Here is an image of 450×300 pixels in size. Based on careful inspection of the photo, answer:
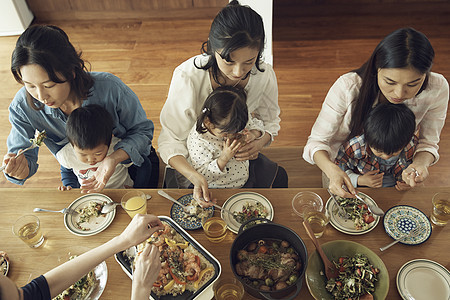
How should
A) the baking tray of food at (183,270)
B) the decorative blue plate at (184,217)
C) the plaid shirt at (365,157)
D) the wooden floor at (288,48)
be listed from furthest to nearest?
the wooden floor at (288,48) → the plaid shirt at (365,157) → the decorative blue plate at (184,217) → the baking tray of food at (183,270)

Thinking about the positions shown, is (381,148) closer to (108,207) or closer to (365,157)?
(365,157)

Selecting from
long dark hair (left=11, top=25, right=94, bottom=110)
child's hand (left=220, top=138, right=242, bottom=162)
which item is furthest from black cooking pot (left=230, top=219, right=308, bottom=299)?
long dark hair (left=11, top=25, right=94, bottom=110)

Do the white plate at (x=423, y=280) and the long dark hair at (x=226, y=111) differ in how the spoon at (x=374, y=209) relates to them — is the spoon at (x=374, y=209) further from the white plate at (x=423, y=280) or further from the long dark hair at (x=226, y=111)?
the long dark hair at (x=226, y=111)

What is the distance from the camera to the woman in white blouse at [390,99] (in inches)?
58.6

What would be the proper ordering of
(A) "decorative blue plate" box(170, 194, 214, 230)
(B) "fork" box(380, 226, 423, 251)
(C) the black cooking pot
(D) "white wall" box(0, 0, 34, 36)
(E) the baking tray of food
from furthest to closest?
(D) "white wall" box(0, 0, 34, 36)
(A) "decorative blue plate" box(170, 194, 214, 230)
(B) "fork" box(380, 226, 423, 251)
(E) the baking tray of food
(C) the black cooking pot

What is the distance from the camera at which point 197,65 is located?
178cm

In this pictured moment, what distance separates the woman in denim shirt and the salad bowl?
0.98 meters

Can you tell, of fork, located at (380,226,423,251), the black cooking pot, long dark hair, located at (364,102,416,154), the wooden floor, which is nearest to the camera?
the black cooking pot

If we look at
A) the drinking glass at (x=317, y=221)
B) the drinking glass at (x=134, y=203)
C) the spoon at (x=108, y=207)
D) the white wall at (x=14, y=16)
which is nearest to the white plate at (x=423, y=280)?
the drinking glass at (x=317, y=221)

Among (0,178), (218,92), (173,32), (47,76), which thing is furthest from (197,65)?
(173,32)

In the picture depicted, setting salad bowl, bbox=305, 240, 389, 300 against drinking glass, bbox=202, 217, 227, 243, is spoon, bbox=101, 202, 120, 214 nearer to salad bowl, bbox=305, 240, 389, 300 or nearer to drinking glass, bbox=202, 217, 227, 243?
drinking glass, bbox=202, 217, 227, 243

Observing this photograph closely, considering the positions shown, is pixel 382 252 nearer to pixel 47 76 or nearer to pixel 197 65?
pixel 197 65

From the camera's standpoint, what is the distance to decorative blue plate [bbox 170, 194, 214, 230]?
1.42 metres

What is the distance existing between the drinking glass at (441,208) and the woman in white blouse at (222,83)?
831 mm
